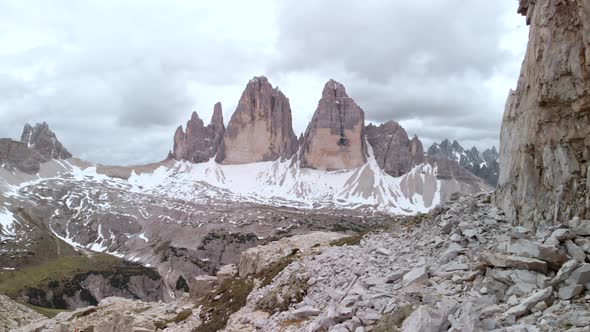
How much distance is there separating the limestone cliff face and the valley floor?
1.16 metres

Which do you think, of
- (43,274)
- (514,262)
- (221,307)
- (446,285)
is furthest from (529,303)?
(43,274)

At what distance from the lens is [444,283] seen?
14.5 meters

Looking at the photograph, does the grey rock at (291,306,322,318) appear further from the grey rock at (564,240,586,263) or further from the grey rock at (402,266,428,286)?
the grey rock at (564,240,586,263)

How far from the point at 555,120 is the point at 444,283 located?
7449 millimetres

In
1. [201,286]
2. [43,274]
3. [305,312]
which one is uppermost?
[305,312]

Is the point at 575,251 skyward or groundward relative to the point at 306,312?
skyward

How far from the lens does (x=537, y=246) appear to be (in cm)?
1306

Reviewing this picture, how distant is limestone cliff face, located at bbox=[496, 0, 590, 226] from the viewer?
14812 mm

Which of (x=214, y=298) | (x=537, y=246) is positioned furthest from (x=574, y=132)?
(x=214, y=298)

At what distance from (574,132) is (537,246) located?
16.4 ft

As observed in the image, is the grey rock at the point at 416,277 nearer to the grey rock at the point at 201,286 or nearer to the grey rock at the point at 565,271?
the grey rock at the point at 565,271

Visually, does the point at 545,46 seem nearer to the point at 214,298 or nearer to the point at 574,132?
the point at 574,132

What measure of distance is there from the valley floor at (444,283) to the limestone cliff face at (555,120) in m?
1.16

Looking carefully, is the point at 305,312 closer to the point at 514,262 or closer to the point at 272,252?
the point at 514,262
